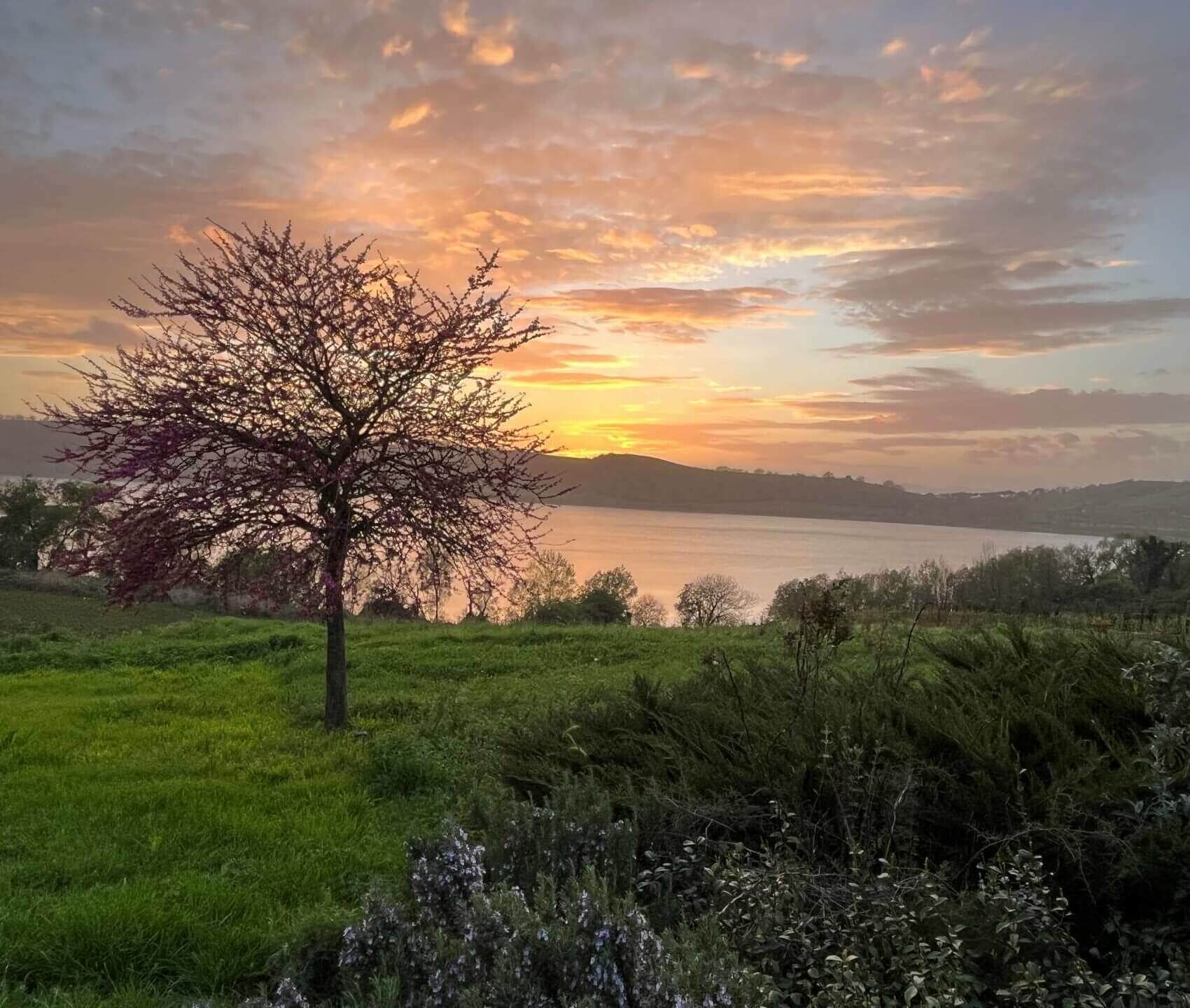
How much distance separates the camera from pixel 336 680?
8422mm

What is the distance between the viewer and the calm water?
57.3m

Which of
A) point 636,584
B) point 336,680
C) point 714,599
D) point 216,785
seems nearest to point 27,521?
point 636,584

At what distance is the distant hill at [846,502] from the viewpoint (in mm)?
89688

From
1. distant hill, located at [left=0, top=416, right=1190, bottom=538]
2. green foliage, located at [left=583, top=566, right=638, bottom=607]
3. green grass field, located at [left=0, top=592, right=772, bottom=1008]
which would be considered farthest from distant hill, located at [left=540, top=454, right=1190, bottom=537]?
green grass field, located at [left=0, top=592, right=772, bottom=1008]

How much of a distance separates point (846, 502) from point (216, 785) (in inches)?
4920

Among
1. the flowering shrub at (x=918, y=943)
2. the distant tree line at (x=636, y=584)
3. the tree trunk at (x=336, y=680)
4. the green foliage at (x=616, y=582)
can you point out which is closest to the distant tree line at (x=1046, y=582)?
the distant tree line at (x=636, y=584)

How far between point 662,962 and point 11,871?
4.39m

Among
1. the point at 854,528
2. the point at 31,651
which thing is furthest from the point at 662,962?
the point at 854,528

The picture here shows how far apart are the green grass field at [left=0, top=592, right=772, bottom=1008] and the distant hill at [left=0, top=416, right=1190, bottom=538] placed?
238 ft

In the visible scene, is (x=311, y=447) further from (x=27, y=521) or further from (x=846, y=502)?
(x=846, y=502)

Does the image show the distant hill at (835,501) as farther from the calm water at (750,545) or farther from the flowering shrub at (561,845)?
the flowering shrub at (561,845)

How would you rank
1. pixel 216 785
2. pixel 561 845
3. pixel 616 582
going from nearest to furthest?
pixel 561 845, pixel 216 785, pixel 616 582

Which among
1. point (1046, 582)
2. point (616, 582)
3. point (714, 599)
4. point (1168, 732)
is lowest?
point (714, 599)

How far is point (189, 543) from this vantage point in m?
7.55
